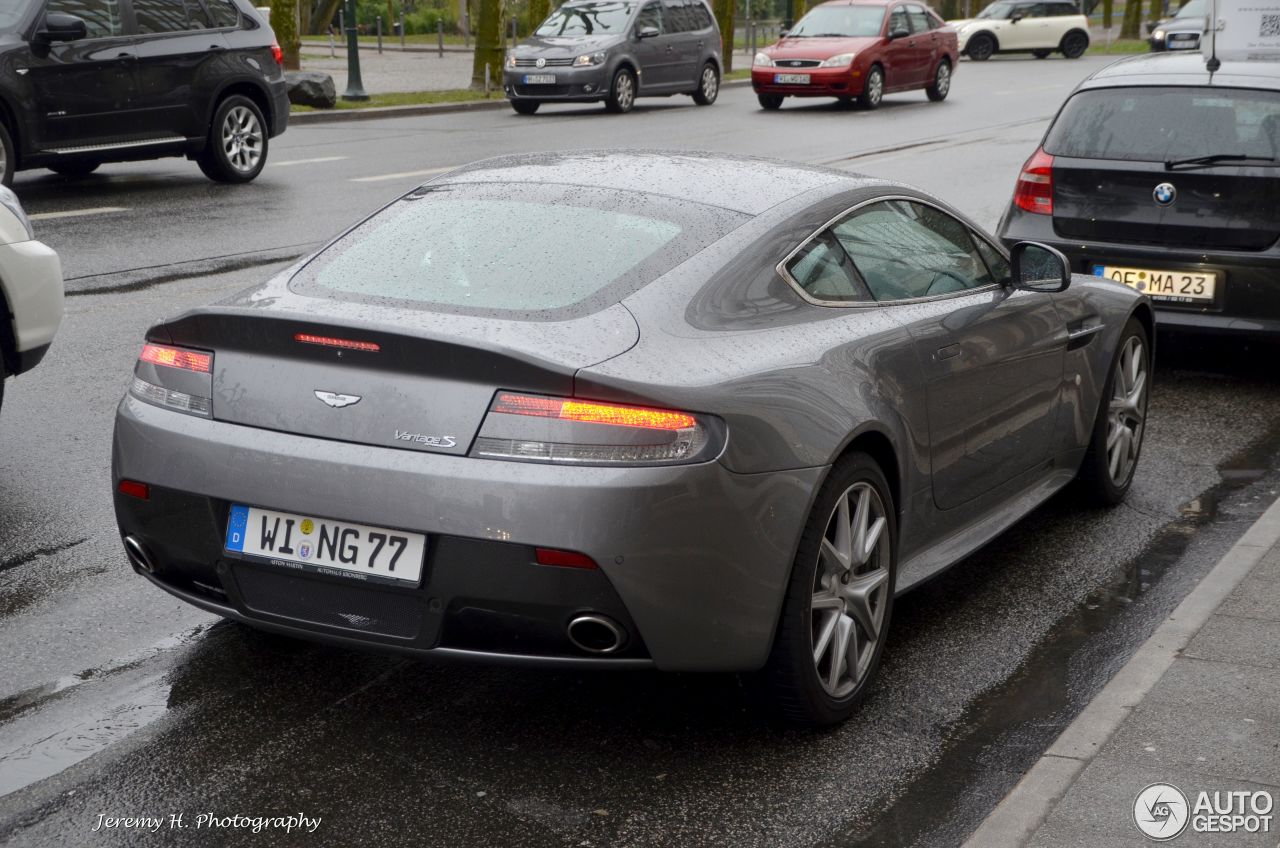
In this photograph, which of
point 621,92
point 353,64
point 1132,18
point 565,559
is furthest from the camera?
point 1132,18

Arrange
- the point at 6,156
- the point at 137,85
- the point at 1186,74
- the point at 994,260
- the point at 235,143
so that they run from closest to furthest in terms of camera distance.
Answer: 1. the point at 994,260
2. the point at 1186,74
3. the point at 6,156
4. the point at 137,85
5. the point at 235,143

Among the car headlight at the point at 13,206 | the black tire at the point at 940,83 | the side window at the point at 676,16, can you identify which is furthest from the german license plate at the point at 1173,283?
the black tire at the point at 940,83

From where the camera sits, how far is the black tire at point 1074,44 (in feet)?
158

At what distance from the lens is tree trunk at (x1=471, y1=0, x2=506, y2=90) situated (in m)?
28.1

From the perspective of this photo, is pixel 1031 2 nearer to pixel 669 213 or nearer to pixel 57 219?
pixel 57 219

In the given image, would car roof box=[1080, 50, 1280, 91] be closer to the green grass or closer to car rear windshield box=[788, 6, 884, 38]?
the green grass

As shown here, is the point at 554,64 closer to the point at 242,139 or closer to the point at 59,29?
the point at 242,139

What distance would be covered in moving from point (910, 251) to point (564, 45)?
21.5 meters

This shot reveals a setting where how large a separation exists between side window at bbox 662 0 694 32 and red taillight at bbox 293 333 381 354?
79.6 feet

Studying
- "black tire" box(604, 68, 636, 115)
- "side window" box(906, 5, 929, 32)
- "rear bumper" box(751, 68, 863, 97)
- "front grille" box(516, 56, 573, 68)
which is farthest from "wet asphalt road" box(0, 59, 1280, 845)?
"side window" box(906, 5, 929, 32)

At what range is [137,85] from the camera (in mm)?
14211

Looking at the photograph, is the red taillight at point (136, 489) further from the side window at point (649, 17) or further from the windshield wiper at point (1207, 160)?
the side window at point (649, 17)

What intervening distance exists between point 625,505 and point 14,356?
12.3 ft

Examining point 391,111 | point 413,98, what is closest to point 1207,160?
point 391,111
